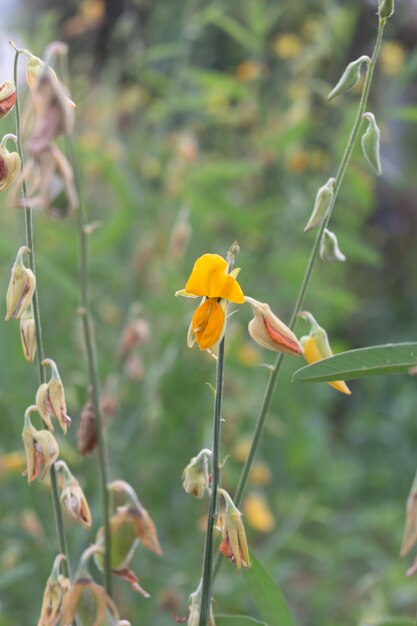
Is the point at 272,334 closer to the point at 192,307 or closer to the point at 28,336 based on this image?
the point at 28,336

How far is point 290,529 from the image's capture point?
73.4 inches

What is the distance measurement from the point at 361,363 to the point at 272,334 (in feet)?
0.19

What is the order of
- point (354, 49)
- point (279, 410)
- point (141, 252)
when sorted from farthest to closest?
point (354, 49)
point (279, 410)
point (141, 252)

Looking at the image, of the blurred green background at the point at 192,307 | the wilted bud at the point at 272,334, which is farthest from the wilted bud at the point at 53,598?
the blurred green background at the point at 192,307

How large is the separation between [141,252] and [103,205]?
888mm

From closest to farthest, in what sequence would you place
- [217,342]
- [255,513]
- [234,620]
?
[217,342] < [234,620] < [255,513]

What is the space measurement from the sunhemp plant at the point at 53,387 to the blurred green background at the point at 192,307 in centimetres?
46

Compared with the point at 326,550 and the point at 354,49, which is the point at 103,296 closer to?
the point at 326,550

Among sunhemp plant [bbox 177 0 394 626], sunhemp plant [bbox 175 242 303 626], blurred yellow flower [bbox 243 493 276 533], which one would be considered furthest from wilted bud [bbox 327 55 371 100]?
blurred yellow flower [bbox 243 493 276 533]

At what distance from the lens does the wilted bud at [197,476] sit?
55 centimetres

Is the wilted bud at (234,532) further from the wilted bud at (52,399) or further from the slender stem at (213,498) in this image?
the wilted bud at (52,399)

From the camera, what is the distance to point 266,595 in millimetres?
617

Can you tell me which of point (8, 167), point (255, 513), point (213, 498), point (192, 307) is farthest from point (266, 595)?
point (255, 513)

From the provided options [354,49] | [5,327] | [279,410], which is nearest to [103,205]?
[279,410]
